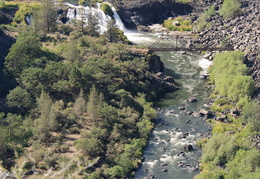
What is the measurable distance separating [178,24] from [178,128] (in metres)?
69.0

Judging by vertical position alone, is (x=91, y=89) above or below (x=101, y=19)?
below

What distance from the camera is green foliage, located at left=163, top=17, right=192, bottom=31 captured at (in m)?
129

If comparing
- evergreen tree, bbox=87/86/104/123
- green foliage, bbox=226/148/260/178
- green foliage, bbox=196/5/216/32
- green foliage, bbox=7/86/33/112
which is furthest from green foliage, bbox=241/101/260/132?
green foliage, bbox=196/5/216/32

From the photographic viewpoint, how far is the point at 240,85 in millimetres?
78188

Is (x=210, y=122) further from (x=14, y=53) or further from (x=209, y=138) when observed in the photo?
(x=14, y=53)

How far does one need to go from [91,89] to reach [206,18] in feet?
212

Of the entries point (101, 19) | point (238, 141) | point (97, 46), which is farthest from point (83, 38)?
point (238, 141)

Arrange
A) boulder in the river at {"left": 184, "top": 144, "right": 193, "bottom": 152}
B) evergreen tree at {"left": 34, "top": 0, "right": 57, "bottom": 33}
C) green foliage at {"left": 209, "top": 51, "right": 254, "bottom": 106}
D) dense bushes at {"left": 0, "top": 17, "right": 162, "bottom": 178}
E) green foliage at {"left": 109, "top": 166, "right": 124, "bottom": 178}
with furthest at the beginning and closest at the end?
evergreen tree at {"left": 34, "top": 0, "right": 57, "bottom": 33} → green foliage at {"left": 209, "top": 51, "right": 254, "bottom": 106} → boulder in the river at {"left": 184, "top": 144, "right": 193, "bottom": 152} → dense bushes at {"left": 0, "top": 17, "right": 162, "bottom": 178} → green foliage at {"left": 109, "top": 166, "right": 124, "bottom": 178}

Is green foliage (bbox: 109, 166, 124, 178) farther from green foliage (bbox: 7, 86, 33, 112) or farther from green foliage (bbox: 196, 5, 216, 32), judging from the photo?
green foliage (bbox: 196, 5, 216, 32)

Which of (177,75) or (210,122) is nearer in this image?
(210,122)

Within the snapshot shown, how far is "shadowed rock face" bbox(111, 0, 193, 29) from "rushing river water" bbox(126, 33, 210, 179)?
1368 inches

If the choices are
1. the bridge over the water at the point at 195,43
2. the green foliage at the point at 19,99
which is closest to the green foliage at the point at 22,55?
the green foliage at the point at 19,99

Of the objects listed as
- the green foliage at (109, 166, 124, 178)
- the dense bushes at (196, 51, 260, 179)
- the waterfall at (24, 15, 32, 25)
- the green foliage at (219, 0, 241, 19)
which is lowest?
the green foliage at (109, 166, 124, 178)

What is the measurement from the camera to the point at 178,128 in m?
70.4
